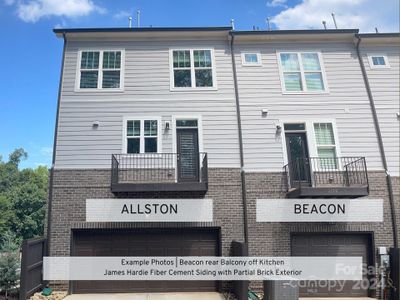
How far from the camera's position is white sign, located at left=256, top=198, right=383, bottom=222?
8148 mm

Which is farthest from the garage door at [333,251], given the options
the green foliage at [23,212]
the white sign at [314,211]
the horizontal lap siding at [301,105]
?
the green foliage at [23,212]

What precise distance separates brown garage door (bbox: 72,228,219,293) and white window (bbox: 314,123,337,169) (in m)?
3.88

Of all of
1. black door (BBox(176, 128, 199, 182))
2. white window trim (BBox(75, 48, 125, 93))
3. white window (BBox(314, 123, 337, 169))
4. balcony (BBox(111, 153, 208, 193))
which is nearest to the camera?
balcony (BBox(111, 153, 208, 193))

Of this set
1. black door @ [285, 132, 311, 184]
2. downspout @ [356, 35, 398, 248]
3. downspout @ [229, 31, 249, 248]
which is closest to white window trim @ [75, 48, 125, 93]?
downspout @ [229, 31, 249, 248]

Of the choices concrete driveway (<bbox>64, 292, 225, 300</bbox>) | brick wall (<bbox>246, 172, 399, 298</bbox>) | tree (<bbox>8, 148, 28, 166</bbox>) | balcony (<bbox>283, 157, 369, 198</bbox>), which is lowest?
concrete driveway (<bbox>64, 292, 225, 300</bbox>)

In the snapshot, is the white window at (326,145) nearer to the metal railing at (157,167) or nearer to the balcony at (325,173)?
the balcony at (325,173)

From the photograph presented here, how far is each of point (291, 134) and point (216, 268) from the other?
14.9 feet

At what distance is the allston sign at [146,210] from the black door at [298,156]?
9.12 feet

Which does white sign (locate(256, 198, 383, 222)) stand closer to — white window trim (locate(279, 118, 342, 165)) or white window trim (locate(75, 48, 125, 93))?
white window trim (locate(279, 118, 342, 165))

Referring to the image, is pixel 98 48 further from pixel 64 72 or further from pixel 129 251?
pixel 129 251

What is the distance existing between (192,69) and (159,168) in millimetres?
3416

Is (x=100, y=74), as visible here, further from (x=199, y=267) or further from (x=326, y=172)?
(x=326, y=172)

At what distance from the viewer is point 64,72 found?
29.7ft

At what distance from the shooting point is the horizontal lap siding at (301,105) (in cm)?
864
